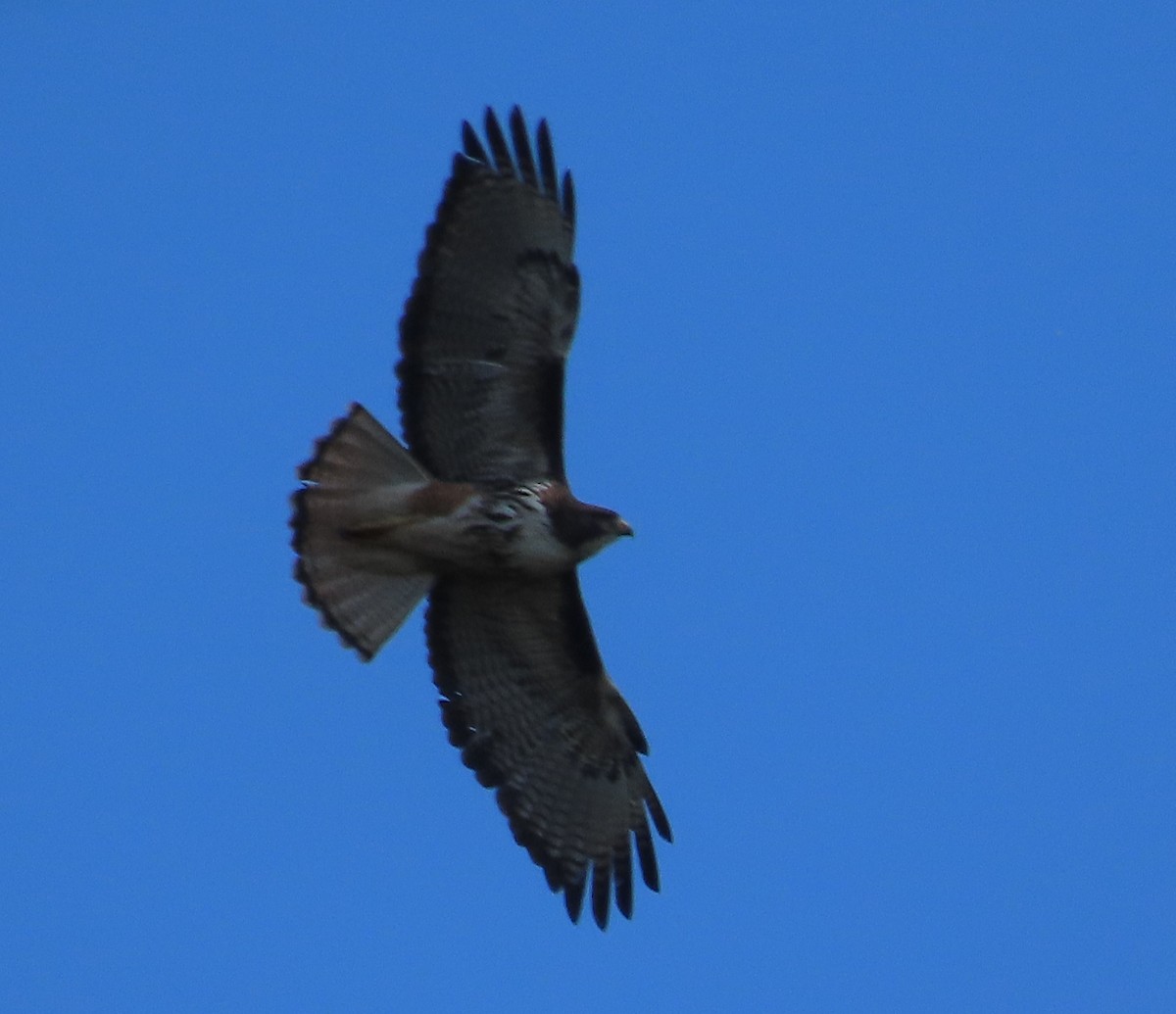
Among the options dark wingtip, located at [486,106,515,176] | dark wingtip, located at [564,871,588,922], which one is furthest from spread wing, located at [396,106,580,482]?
dark wingtip, located at [564,871,588,922]

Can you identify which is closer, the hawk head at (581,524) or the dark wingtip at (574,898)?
the hawk head at (581,524)

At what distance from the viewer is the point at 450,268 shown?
8734 mm

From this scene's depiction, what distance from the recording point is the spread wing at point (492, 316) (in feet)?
28.6

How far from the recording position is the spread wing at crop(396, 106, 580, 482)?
8.73 m

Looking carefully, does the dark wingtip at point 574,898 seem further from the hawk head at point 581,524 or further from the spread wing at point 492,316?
the spread wing at point 492,316

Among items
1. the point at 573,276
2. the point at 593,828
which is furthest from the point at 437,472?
the point at 593,828

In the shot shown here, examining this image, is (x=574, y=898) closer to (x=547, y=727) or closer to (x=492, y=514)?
(x=547, y=727)

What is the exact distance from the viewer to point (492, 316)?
28.9 feet

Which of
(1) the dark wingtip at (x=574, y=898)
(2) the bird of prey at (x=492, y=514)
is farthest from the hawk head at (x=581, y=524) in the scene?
(1) the dark wingtip at (x=574, y=898)

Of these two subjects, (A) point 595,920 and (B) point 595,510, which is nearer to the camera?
(B) point 595,510

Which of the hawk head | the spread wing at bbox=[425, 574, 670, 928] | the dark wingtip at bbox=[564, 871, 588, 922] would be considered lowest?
the dark wingtip at bbox=[564, 871, 588, 922]

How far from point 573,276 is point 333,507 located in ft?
A: 4.45

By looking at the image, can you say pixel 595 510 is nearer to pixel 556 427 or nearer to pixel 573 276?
pixel 556 427

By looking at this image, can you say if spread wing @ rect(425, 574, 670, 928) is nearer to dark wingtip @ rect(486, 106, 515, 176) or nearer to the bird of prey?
the bird of prey
